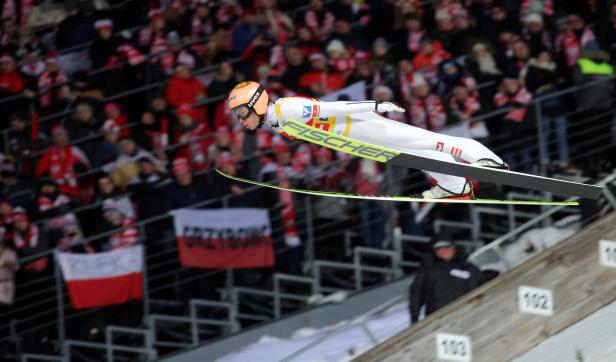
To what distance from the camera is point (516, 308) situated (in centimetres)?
1043

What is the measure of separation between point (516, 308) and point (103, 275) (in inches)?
170

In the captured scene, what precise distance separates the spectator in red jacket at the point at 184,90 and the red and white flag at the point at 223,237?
1524mm

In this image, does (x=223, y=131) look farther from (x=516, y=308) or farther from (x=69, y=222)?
(x=516, y=308)

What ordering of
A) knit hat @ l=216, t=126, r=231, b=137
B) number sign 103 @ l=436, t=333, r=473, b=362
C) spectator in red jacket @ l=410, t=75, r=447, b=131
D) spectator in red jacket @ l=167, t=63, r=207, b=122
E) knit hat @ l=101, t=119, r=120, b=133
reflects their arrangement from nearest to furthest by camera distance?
number sign 103 @ l=436, t=333, r=473, b=362, knit hat @ l=216, t=126, r=231, b=137, spectator in red jacket @ l=410, t=75, r=447, b=131, knit hat @ l=101, t=119, r=120, b=133, spectator in red jacket @ l=167, t=63, r=207, b=122

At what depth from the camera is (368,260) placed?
1455cm

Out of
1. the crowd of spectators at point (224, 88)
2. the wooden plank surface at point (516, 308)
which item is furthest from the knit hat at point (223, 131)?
the wooden plank surface at point (516, 308)

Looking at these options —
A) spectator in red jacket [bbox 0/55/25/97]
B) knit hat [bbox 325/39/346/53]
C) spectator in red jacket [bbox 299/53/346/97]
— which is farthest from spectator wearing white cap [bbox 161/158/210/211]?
spectator in red jacket [bbox 0/55/25/97]

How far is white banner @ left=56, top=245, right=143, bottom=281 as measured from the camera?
13.3m

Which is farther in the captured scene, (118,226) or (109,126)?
(109,126)

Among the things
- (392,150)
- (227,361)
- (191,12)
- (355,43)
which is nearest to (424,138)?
(392,150)

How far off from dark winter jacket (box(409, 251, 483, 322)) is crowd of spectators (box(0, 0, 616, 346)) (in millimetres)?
2315

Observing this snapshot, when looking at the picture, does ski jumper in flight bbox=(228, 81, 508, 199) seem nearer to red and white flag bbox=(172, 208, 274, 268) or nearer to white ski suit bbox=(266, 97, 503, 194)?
white ski suit bbox=(266, 97, 503, 194)

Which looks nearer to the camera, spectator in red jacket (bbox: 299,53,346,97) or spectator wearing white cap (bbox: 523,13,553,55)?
spectator in red jacket (bbox: 299,53,346,97)

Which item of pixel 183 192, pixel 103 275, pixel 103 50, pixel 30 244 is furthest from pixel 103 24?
pixel 103 275
